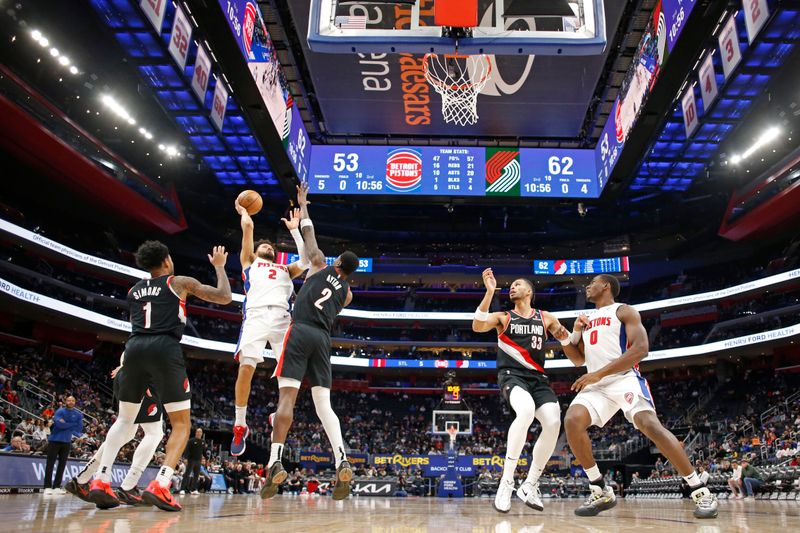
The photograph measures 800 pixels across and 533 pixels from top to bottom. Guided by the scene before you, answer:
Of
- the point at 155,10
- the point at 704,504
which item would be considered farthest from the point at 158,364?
the point at 155,10

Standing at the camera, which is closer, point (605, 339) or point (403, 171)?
point (605, 339)

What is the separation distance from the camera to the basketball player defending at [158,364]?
478cm

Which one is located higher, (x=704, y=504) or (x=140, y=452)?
(x=140, y=452)

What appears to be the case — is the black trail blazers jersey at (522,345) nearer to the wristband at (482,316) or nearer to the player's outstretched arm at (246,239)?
the wristband at (482,316)

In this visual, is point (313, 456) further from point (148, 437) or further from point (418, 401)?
point (148, 437)

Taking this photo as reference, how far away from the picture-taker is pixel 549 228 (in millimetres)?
38281

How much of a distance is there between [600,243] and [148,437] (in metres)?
34.2

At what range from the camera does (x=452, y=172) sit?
16188mm

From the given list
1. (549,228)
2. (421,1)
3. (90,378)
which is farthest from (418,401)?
(421,1)

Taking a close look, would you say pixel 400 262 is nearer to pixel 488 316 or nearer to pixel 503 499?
pixel 488 316

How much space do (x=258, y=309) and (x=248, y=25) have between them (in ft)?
28.9

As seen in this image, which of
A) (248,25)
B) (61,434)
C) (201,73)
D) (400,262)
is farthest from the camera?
(400,262)

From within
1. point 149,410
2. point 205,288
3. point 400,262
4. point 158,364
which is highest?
point 400,262

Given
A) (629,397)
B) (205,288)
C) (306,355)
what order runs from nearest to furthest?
(205,288) → (306,355) → (629,397)
